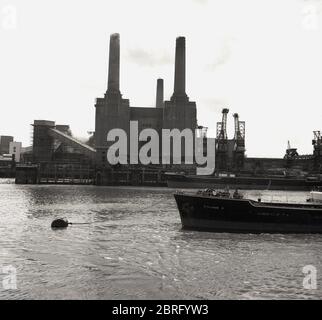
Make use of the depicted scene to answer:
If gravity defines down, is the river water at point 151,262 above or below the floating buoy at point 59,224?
below

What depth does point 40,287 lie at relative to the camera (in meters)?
16.6

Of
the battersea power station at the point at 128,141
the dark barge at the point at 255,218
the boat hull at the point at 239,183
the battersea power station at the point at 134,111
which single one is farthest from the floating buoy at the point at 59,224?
the battersea power station at the point at 134,111

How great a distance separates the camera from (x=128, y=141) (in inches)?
6270

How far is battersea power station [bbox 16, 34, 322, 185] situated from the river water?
101106 mm

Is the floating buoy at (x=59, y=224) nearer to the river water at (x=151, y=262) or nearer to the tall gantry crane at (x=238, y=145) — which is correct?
the river water at (x=151, y=262)

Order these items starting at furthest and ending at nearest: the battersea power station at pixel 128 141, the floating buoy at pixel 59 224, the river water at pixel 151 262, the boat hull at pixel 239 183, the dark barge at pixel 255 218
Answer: the battersea power station at pixel 128 141
the boat hull at pixel 239 183
the floating buoy at pixel 59 224
the dark barge at pixel 255 218
the river water at pixel 151 262

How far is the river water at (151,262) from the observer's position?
16.4 m

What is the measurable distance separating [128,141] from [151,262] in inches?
5475

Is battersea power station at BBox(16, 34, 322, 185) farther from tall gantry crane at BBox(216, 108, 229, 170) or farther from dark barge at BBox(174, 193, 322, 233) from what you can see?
dark barge at BBox(174, 193, 322, 233)

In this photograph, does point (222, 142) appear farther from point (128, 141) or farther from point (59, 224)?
point (59, 224)

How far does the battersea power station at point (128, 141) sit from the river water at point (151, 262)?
101106 mm

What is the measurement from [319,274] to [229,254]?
224 inches

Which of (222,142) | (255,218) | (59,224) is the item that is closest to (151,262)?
(255,218)
